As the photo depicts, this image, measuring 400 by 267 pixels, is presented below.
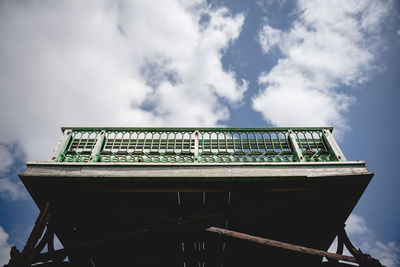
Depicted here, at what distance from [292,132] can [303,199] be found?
71.0 inches

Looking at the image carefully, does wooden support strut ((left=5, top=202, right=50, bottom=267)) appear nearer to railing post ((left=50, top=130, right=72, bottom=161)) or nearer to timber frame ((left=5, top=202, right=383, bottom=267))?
timber frame ((left=5, top=202, right=383, bottom=267))

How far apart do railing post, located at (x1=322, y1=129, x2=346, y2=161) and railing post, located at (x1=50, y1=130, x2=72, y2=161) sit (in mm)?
6646

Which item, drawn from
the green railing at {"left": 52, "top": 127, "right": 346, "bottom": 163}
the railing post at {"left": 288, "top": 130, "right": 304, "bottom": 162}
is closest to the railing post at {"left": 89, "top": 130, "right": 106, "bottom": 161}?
the green railing at {"left": 52, "top": 127, "right": 346, "bottom": 163}

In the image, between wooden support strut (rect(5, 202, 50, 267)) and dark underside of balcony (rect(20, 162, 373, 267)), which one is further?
dark underside of balcony (rect(20, 162, 373, 267))

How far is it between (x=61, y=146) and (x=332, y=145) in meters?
6.80

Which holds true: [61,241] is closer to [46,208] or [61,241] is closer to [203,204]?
[46,208]

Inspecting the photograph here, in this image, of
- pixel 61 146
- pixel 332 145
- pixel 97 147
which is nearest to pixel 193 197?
pixel 97 147

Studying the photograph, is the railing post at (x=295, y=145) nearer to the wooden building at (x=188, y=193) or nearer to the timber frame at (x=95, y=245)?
the wooden building at (x=188, y=193)

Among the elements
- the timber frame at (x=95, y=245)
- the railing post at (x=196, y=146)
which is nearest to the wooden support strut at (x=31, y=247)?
the timber frame at (x=95, y=245)

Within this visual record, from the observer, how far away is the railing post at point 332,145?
5730 millimetres

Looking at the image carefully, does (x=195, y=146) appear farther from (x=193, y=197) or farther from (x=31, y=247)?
(x=31, y=247)

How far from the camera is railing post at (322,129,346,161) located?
18.8 ft

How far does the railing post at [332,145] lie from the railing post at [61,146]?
665cm

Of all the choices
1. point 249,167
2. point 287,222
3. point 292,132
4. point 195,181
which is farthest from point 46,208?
point 292,132
